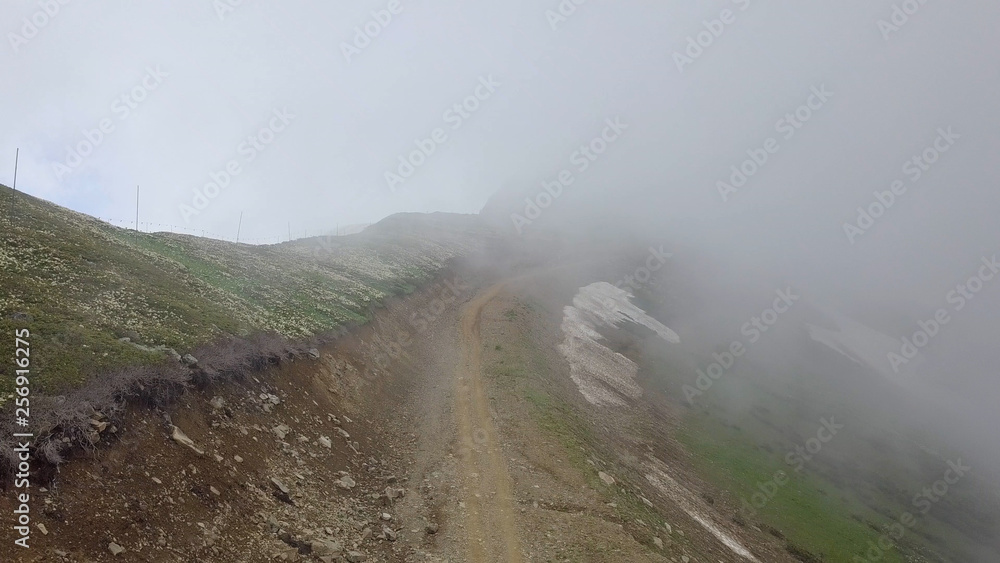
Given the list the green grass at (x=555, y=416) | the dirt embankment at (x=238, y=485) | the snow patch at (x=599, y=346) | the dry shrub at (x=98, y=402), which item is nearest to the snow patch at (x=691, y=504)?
the green grass at (x=555, y=416)

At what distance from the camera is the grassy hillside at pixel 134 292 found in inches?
575

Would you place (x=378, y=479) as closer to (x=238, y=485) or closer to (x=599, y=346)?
(x=238, y=485)

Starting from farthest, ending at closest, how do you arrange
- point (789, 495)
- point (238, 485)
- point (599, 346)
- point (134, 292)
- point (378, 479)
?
point (599, 346) → point (789, 495) → point (134, 292) → point (378, 479) → point (238, 485)

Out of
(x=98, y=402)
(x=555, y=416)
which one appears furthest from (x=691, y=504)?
(x=98, y=402)

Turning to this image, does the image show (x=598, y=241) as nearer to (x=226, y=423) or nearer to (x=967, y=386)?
(x=967, y=386)

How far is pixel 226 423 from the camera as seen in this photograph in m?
Result: 16.2

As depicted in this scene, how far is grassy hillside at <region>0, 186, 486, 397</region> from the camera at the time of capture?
1462 centimetres

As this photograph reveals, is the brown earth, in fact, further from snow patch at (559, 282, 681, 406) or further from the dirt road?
snow patch at (559, 282, 681, 406)

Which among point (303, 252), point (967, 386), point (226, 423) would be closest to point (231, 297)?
point (226, 423)

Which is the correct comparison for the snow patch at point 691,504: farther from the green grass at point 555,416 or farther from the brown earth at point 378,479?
the green grass at point 555,416

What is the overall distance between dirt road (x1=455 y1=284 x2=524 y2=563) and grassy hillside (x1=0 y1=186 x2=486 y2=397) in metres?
10.0

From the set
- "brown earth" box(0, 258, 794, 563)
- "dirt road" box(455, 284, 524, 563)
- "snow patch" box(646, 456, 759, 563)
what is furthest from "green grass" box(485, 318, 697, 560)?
"snow patch" box(646, 456, 759, 563)

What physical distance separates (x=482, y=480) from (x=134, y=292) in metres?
17.2

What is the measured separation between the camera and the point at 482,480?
20.0 meters
